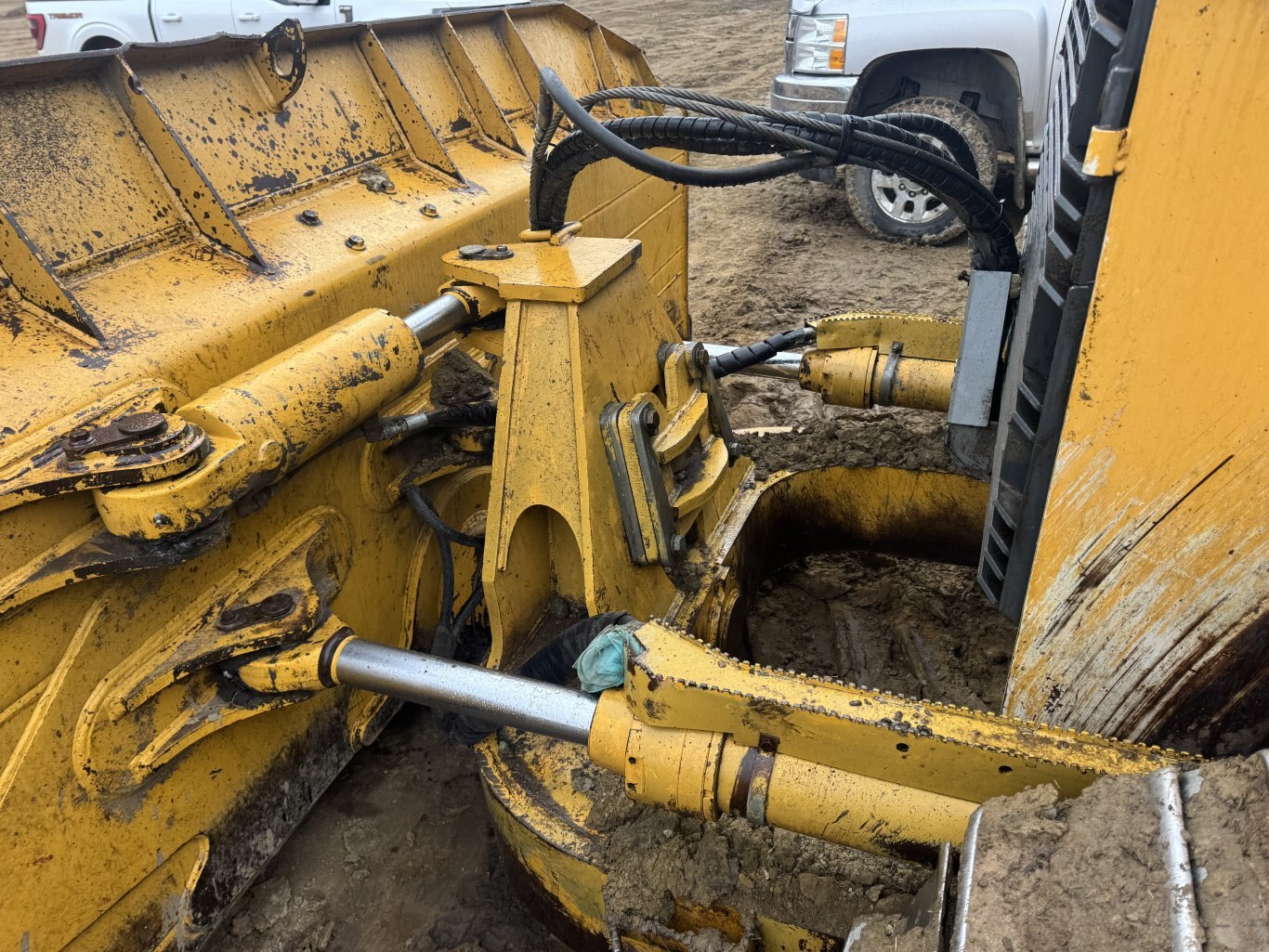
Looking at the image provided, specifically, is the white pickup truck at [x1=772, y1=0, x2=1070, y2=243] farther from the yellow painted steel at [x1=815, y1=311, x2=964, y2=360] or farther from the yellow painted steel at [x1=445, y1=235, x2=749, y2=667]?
the yellow painted steel at [x1=445, y1=235, x2=749, y2=667]

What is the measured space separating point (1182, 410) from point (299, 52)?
2.23 meters

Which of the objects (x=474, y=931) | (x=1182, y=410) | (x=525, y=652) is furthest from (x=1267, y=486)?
(x=474, y=931)

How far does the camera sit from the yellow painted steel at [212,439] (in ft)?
5.40

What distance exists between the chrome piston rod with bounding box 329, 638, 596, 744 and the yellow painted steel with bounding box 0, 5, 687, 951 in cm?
16

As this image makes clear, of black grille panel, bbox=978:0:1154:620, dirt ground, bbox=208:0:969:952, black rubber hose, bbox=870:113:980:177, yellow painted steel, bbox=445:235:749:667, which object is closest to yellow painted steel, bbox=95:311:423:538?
yellow painted steel, bbox=445:235:749:667

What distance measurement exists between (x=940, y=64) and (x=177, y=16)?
5.81 meters

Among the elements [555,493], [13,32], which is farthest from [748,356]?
[13,32]

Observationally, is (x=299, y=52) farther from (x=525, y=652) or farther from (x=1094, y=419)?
(x=1094, y=419)

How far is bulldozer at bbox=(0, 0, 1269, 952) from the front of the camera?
1.24m

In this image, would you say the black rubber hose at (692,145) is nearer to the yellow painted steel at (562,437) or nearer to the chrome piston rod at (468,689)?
the yellow painted steel at (562,437)

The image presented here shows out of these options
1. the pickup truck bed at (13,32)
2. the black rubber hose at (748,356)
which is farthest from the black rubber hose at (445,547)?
the pickup truck bed at (13,32)

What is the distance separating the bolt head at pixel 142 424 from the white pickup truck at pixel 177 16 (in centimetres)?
587

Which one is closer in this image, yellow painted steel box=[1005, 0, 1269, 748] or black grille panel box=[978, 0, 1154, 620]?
yellow painted steel box=[1005, 0, 1269, 748]

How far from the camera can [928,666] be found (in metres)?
2.92
